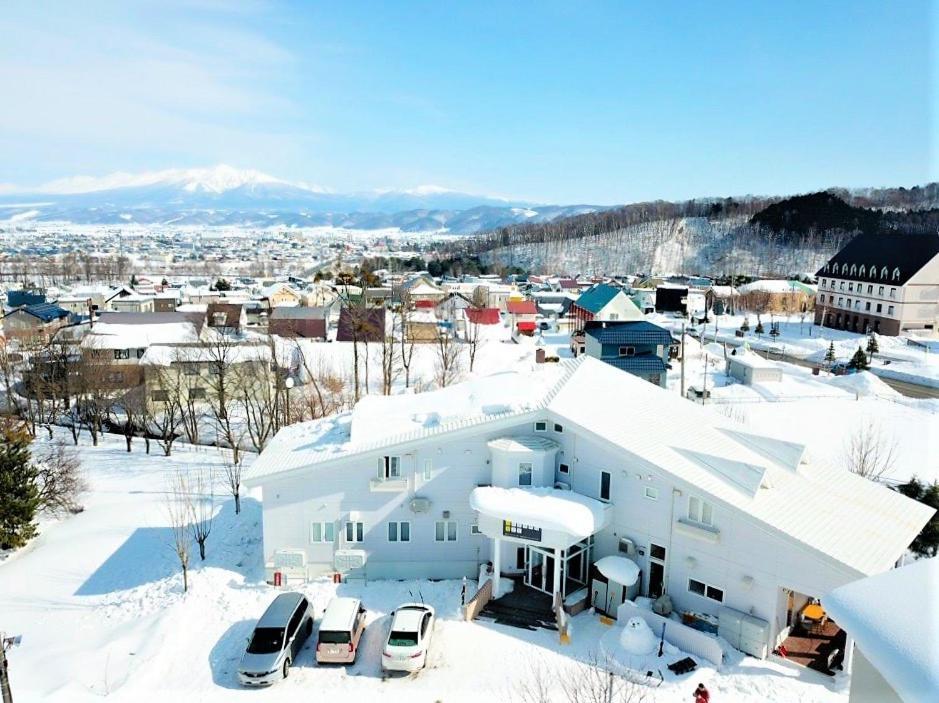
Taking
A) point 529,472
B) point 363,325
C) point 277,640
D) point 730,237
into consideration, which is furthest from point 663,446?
point 730,237

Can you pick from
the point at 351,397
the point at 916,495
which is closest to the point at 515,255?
the point at 351,397

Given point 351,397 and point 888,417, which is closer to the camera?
point 888,417

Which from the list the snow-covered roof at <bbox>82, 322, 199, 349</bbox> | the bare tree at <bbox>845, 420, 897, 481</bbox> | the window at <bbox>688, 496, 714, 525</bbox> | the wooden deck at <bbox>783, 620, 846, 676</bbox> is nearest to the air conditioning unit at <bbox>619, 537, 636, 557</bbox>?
the window at <bbox>688, 496, 714, 525</bbox>

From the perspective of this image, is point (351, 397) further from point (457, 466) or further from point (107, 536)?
point (457, 466)

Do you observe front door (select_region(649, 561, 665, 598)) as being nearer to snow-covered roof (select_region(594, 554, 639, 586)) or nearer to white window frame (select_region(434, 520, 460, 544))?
snow-covered roof (select_region(594, 554, 639, 586))

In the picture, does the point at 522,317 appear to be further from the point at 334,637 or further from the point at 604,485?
the point at 334,637

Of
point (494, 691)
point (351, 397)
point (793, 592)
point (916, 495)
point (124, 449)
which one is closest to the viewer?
point (494, 691)

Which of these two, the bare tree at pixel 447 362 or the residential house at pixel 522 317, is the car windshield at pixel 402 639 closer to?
the bare tree at pixel 447 362
